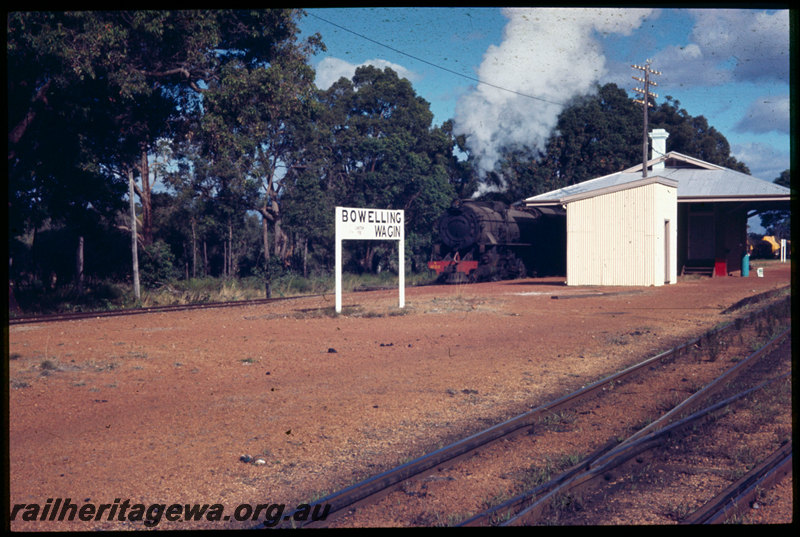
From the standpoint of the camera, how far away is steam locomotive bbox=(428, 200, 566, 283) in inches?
1195

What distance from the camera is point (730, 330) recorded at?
1359cm

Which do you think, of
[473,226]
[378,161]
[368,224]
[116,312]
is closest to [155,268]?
[116,312]

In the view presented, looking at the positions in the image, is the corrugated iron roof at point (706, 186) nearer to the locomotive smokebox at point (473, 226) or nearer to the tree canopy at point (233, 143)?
the locomotive smokebox at point (473, 226)

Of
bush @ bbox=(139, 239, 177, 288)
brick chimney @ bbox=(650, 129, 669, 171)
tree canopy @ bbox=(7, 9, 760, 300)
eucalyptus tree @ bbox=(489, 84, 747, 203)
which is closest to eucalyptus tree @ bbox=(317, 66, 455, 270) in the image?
tree canopy @ bbox=(7, 9, 760, 300)

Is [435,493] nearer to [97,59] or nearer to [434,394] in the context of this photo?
[434,394]

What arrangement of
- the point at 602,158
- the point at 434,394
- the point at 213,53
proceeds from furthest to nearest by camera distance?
the point at 602,158, the point at 213,53, the point at 434,394

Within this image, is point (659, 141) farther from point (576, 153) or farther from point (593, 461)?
point (593, 461)

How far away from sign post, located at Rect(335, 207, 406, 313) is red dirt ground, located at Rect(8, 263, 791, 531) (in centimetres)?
133

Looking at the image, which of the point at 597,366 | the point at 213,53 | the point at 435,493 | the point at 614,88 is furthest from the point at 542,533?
the point at 614,88

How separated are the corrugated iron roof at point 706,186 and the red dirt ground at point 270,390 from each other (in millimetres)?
14377

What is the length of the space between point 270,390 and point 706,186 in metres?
29.3

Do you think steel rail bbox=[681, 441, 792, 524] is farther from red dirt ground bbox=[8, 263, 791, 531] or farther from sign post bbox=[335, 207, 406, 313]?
sign post bbox=[335, 207, 406, 313]

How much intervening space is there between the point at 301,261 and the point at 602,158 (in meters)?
24.2

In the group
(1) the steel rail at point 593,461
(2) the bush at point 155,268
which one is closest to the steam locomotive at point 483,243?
(2) the bush at point 155,268
